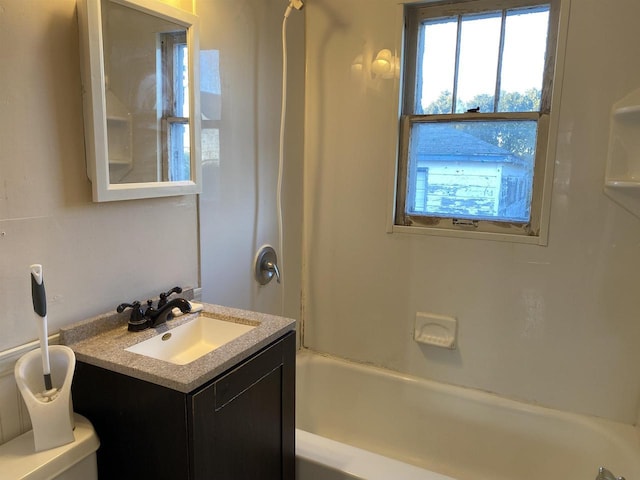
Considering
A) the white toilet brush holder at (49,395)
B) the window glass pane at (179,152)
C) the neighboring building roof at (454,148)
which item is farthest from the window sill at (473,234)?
the white toilet brush holder at (49,395)

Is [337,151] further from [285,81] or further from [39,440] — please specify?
[39,440]

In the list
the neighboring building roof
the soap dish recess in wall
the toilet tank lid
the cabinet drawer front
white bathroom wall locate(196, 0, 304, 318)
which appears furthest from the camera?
the soap dish recess in wall

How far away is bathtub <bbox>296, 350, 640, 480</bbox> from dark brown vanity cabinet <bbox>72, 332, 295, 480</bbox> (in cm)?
34

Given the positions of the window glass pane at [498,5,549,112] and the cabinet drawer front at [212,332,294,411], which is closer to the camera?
the cabinet drawer front at [212,332,294,411]

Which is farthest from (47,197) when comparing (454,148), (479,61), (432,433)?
(432,433)

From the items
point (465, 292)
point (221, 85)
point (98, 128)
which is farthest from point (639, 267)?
point (98, 128)

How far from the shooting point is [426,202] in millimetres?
2100

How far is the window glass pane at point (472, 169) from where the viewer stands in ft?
6.20

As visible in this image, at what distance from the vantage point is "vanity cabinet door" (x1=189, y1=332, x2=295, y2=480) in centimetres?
106

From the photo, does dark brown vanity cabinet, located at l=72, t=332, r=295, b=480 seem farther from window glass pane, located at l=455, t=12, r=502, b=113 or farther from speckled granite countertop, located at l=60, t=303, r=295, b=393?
window glass pane, located at l=455, t=12, r=502, b=113

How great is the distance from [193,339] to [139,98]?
0.74 meters

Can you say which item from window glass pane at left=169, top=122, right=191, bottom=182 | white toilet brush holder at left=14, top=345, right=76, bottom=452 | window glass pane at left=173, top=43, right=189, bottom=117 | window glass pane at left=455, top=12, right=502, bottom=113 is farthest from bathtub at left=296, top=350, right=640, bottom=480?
window glass pane at left=455, top=12, right=502, bottom=113

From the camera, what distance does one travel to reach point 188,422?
1014 millimetres

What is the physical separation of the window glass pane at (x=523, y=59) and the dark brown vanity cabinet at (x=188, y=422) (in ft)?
4.50
